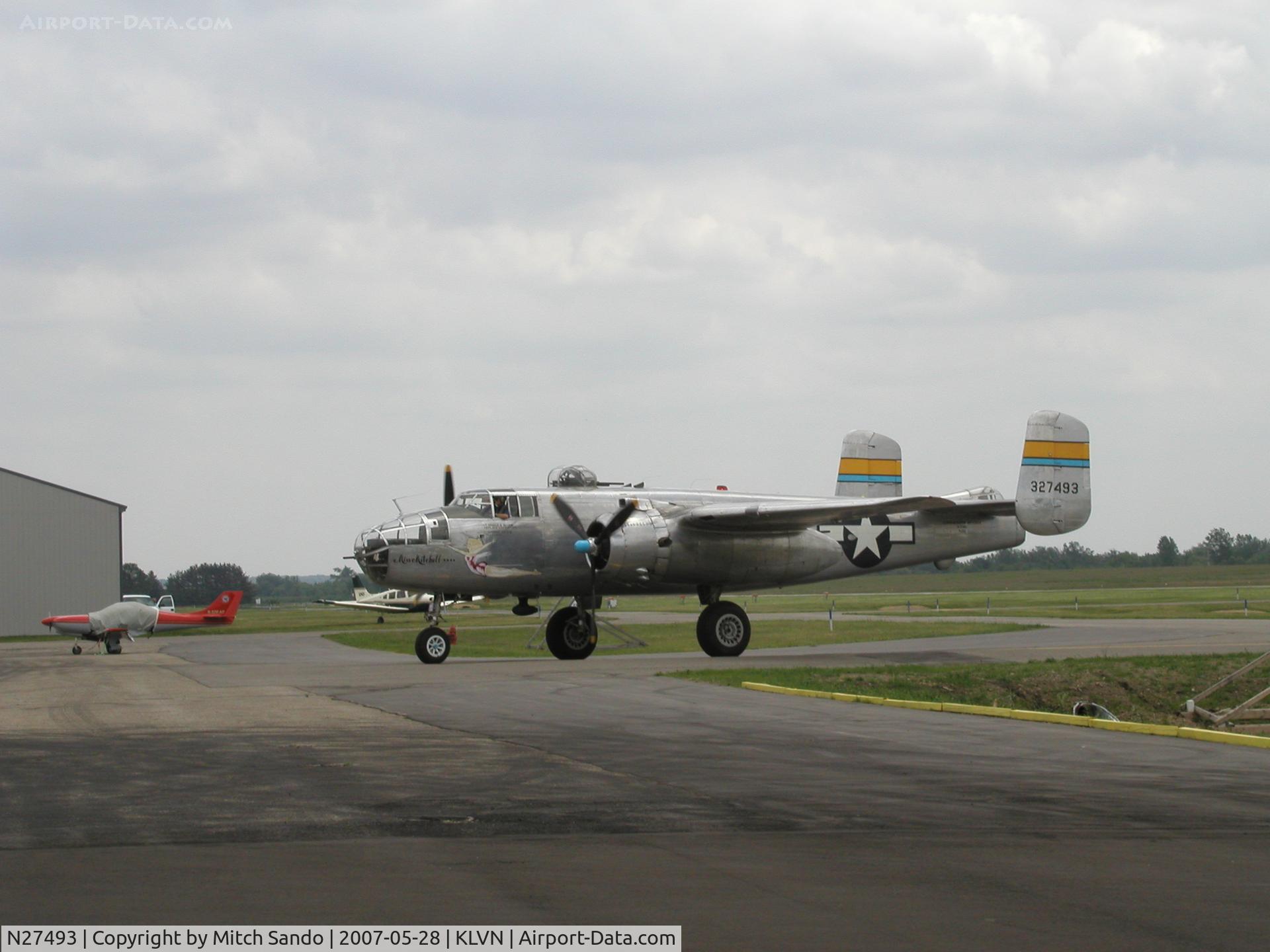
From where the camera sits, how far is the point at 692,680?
2295 centimetres

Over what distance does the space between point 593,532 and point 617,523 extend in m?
0.58

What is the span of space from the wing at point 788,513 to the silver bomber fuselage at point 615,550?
30cm

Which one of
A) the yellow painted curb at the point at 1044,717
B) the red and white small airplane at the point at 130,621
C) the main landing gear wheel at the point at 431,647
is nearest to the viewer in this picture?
the yellow painted curb at the point at 1044,717

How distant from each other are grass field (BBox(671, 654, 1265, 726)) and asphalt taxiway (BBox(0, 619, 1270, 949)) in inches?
146

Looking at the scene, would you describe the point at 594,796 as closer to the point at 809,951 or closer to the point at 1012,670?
the point at 809,951

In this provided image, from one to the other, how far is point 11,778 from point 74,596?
2475 inches

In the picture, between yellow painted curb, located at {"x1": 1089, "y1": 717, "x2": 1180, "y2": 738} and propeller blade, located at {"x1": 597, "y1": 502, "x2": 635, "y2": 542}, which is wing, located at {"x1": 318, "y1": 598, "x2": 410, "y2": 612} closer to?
propeller blade, located at {"x1": 597, "y1": 502, "x2": 635, "y2": 542}

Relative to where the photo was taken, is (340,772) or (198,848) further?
(340,772)

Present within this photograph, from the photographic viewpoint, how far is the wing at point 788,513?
28891 mm

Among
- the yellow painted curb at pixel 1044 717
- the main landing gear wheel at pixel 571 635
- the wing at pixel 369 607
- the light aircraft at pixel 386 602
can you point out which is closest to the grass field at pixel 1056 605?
the light aircraft at pixel 386 602

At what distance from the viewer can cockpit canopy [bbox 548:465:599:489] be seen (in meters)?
31.1

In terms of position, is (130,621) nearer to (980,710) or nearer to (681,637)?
(681,637)

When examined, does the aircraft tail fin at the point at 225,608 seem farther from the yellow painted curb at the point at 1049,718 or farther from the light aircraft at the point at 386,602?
the yellow painted curb at the point at 1049,718

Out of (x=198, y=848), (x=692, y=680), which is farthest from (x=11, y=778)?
Result: (x=692, y=680)
